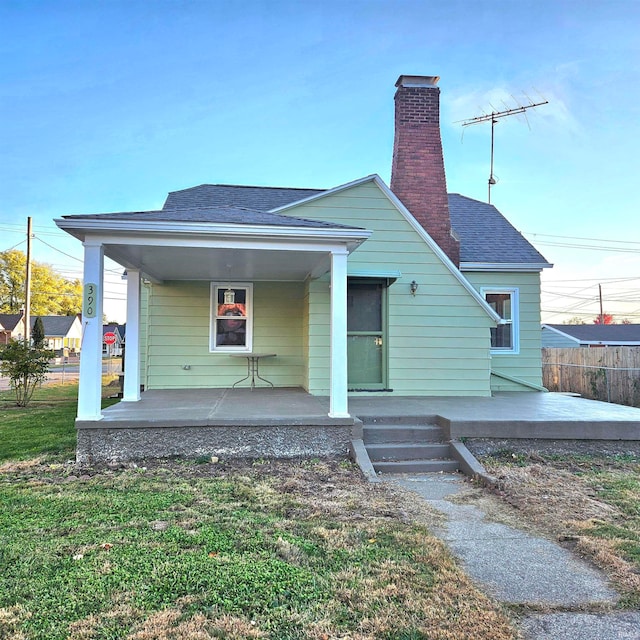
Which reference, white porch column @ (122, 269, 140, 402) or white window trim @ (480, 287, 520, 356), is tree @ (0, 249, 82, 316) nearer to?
white porch column @ (122, 269, 140, 402)

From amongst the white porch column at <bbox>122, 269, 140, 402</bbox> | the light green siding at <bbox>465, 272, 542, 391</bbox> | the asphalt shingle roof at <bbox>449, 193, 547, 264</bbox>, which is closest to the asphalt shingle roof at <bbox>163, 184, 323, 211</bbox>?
the white porch column at <bbox>122, 269, 140, 402</bbox>

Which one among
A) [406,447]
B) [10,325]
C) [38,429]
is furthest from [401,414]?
[10,325]

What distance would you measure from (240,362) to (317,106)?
7541 mm

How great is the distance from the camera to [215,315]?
876cm

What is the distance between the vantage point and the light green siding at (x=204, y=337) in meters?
8.62

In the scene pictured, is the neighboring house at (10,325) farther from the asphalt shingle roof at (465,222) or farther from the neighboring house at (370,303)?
the neighboring house at (370,303)

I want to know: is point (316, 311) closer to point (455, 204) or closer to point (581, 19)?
point (455, 204)

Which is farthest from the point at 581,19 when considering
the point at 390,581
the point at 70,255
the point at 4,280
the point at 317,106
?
the point at 4,280

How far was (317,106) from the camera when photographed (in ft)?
40.5

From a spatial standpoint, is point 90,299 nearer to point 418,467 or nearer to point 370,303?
point 418,467

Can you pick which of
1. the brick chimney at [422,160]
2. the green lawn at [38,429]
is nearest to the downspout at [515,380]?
the brick chimney at [422,160]

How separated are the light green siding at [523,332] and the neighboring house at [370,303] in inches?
0.8

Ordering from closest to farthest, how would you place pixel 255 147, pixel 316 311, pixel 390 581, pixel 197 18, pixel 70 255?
1. pixel 390 581
2. pixel 316 311
3. pixel 197 18
4. pixel 255 147
5. pixel 70 255

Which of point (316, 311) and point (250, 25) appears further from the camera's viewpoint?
point (250, 25)
